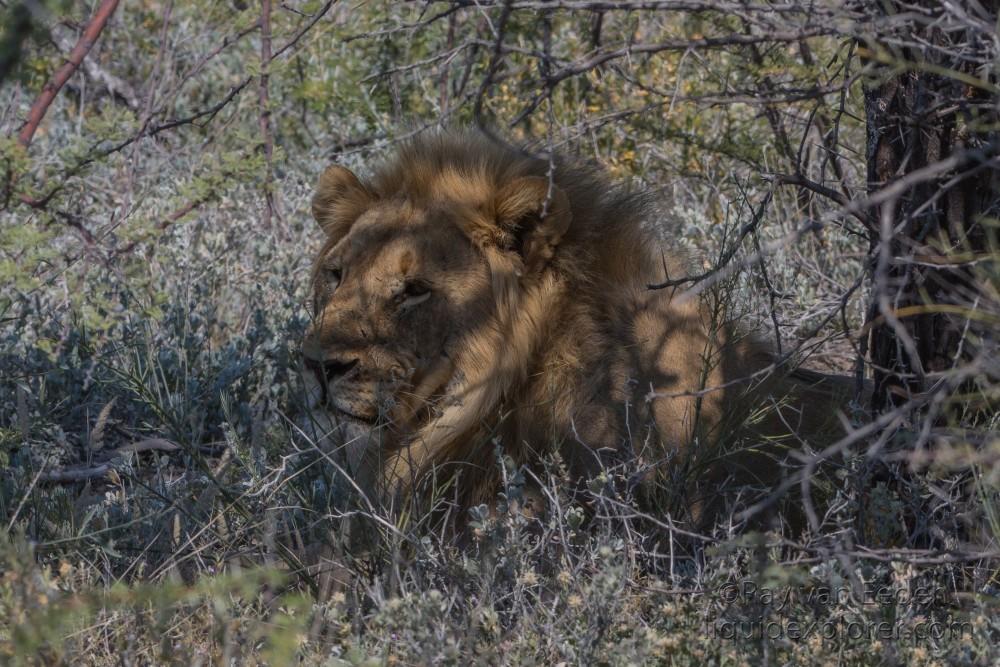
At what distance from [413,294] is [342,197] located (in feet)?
1.85

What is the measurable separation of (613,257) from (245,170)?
3.55 feet

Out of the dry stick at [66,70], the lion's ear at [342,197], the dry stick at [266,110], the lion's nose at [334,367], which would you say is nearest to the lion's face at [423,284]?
the lion's nose at [334,367]

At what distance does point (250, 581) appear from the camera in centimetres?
236

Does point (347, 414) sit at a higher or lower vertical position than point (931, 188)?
lower

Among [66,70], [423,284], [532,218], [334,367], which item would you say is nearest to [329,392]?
[334,367]

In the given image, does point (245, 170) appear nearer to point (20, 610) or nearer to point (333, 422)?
point (333, 422)

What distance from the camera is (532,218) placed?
350 cm

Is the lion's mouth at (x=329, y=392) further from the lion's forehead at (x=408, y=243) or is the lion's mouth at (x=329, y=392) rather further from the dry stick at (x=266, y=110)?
the dry stick at (x=266, y=110)

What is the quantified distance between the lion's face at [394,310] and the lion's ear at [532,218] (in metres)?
0.13

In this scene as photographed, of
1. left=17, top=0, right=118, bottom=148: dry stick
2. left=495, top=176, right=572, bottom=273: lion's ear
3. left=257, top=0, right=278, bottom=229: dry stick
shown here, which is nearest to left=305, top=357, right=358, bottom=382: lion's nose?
left=495, top=176, right=572, bottom=273: lion's ear

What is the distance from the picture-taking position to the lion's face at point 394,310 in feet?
10.9

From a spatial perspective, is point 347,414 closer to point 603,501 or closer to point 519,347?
point 519,347

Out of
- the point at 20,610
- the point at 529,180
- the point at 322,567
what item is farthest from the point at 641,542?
the point at 20,610

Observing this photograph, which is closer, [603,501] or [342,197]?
[603,501]
